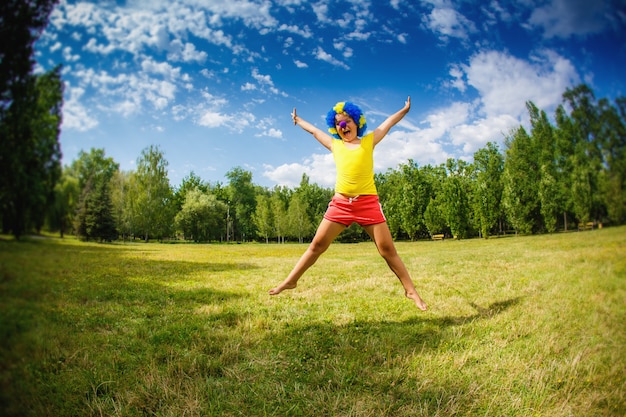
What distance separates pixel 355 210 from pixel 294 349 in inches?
72.0

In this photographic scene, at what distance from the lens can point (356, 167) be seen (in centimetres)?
297

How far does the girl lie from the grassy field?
127 centimetres

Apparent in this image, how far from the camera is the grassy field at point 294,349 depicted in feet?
4.82

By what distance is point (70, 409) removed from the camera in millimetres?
2354

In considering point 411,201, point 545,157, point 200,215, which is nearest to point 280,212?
→ point 411,201

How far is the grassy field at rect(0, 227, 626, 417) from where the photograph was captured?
4.82 ft

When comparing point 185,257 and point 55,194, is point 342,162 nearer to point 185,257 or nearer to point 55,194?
point 55,194

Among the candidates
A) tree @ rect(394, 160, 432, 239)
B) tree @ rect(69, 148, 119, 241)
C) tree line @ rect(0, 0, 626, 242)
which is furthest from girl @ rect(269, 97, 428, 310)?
tree @ rect(69, 148, 119, 241)

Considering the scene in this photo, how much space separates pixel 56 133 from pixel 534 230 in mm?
5414

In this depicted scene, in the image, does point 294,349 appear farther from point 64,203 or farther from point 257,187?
point 64,203

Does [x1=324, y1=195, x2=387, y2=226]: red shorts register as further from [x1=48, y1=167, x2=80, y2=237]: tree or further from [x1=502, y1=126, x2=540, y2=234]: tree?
[x1=48, y1=167, x2=80, y2=237]: tree

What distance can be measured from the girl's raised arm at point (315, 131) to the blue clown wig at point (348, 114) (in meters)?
0.08

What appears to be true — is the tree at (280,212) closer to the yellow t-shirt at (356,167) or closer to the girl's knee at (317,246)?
the girl's knee at (317,246)

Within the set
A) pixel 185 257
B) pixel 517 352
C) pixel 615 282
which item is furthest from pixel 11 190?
pixel 185 257
